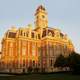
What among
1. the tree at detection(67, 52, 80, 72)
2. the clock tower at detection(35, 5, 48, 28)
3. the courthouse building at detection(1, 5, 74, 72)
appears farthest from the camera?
the clock tower at detection(35, 5, 48, 28)

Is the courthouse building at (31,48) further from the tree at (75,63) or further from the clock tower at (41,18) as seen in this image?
the tree at (75,63)

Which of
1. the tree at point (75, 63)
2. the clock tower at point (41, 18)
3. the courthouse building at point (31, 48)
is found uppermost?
the clock tower at point (41, 18)

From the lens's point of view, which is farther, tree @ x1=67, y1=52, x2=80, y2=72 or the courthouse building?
the courthouse building

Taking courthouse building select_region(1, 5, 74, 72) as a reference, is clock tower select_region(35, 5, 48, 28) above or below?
above

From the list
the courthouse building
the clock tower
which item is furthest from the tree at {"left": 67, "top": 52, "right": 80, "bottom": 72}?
the clock tower

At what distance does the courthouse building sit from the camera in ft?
239

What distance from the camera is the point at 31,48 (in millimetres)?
75875

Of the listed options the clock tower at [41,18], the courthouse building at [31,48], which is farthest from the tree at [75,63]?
the clock tower at [41,18]

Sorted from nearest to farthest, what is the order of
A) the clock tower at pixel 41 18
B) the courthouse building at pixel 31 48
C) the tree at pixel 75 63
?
the tree at pixel 75 63, the courthouse building at pixel 31 48, the clock tower at pixel 41 18

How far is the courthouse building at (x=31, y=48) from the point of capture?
7294cm

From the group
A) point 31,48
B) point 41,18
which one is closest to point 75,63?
point 31,48

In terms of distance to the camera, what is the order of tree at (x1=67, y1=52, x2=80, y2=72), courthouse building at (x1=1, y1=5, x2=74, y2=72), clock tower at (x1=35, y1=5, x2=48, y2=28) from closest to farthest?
tree at (x1=67, y1=52, x2=80, y2=72), courthouse building at (x1=1, y1=5, x2=74, y2=72), clock tower at (x1=35, y1=5, x2=48, y2=28)

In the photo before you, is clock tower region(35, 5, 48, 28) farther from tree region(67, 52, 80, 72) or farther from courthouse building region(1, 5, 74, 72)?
tree region(67, 52, 80, 72)

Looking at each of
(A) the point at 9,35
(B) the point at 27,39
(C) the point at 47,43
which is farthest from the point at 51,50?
(A) the point at 9,35
